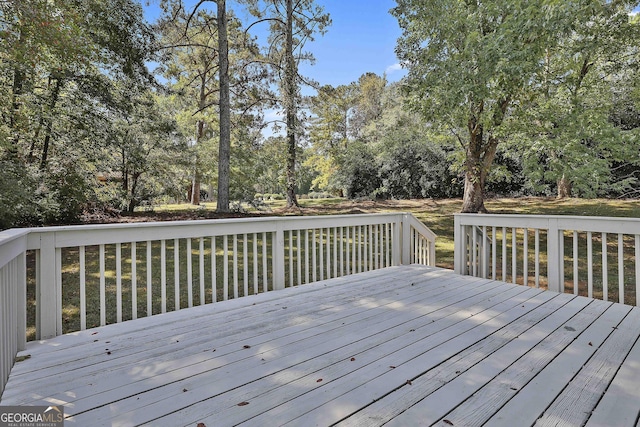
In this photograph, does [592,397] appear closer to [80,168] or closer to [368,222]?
[368,222]

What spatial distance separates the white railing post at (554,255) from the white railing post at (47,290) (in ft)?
14.0

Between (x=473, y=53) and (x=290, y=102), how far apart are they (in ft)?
15.8

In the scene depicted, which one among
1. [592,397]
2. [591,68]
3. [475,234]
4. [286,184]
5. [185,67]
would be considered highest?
[185,67]

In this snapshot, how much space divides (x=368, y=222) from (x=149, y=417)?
3.15 meters

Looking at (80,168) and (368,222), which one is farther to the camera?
(80,168)

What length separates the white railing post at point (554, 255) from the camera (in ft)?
10.7

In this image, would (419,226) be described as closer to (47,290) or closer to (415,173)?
(47,290)

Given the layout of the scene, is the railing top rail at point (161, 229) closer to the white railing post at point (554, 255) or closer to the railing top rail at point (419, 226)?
the railing top rail at point (419, 226)

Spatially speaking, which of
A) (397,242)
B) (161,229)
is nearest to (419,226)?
(397,242)

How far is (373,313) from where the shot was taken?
2.67m

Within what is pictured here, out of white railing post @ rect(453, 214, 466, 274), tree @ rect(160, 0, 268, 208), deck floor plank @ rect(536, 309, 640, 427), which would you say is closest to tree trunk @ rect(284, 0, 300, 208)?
tree @ rect(160, 0, 268, 208)

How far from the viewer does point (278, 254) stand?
3.35 meters

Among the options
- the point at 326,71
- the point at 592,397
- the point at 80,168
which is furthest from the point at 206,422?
the point at 326,71

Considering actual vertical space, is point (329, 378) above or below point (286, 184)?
below
